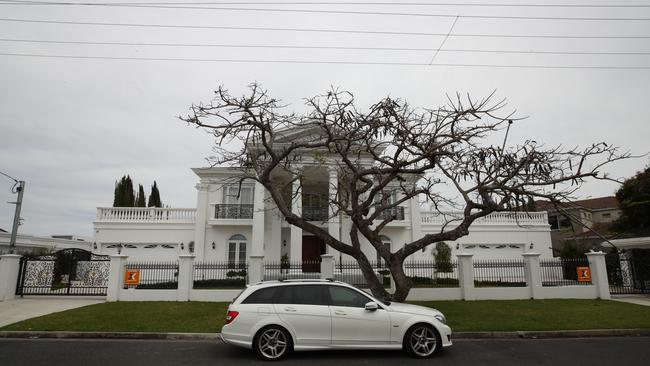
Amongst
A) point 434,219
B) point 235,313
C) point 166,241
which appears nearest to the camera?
point 235,313

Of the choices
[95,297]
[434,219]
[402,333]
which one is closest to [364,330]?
[402,333]

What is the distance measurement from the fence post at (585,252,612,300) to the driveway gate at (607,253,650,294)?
164cm

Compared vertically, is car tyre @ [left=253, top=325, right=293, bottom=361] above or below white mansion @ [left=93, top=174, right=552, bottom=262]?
below

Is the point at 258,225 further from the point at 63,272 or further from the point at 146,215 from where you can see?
the point at 63,272

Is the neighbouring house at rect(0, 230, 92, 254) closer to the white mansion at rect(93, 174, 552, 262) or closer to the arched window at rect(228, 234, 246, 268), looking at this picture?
the white mansion at rect(93, 174, 552, 262)

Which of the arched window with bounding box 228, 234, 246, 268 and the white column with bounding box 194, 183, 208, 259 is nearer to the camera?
the white column with bounding box 194, 183, 208, 259

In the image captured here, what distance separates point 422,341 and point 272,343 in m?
2.73

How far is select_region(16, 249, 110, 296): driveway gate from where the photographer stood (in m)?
15.9

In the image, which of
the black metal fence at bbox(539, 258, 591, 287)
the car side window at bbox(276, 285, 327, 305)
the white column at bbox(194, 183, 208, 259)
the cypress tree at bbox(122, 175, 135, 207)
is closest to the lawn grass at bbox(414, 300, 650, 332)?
the black metal fence at bbox(539, 258, 591, 287)

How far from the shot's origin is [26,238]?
90.0 feet

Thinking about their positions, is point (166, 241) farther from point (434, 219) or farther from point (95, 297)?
point (434, 219)

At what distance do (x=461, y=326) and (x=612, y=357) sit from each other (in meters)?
3.45

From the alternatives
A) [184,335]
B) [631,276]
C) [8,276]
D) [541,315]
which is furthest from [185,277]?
[631,276]

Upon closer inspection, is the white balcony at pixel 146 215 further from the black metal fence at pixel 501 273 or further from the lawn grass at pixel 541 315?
the black metal fence at pixel 501 273
